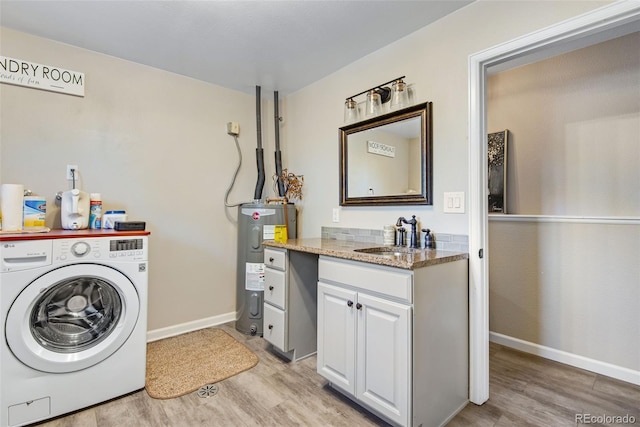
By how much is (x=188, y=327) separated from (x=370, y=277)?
6.61 feet

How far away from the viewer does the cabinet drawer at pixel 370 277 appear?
139 cm

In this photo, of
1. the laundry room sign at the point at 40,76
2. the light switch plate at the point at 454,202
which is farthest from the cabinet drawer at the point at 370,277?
the laundry room sign at the point at 40,76

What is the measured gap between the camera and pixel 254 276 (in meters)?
2.66

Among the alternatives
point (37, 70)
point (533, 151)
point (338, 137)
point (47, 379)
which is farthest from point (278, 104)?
point (47, 379)

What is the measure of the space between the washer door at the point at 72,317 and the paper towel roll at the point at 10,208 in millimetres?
483

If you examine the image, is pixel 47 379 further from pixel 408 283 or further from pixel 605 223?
pixel 605 223

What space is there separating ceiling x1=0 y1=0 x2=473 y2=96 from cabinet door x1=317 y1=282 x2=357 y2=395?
1.68 metres

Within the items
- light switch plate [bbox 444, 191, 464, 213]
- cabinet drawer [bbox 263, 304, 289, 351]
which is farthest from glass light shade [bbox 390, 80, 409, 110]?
cabinet drawer [bbox 263, 304, 289, 351]

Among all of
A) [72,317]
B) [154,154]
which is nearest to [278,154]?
[154,154]

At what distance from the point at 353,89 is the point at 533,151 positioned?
1.51 meters

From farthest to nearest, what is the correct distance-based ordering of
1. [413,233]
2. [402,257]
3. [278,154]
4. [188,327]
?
[278,154], [188,327], [413,233], [402,257]

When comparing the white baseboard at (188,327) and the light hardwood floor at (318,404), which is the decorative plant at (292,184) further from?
the light hardwood floor at (318,404)

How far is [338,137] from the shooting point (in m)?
2.56

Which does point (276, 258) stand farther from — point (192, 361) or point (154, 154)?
point (154, 154)
